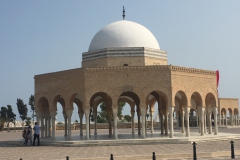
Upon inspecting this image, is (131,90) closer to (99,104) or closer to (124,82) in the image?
(124,82)

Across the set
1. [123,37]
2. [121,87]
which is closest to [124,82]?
[121,87]

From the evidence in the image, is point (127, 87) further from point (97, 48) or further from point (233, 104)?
point (233, 104)

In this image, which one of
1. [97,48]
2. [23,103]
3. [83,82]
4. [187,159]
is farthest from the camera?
[23,103]

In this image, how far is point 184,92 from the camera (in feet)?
58.0

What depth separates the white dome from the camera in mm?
19688

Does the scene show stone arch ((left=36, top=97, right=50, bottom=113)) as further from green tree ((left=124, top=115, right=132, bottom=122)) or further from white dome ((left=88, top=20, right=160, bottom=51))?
green tree ((left=124, top=115, right=132, bottom=122))

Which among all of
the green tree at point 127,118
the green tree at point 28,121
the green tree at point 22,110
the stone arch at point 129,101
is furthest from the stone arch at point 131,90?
the green tree at point 22,110

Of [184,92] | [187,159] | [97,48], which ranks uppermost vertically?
[97,48]

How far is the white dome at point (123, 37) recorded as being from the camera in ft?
64.6

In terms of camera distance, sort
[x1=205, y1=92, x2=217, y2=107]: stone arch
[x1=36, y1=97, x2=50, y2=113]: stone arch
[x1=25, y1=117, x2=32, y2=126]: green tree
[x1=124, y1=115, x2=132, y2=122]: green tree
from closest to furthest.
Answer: [x1=36, y1=97, x2=50, y2=113]: stone arch
[x1=205, y1=92, x2=217, y2=107]: stone arch
[x1=124, y1=115, x2=132, y2=122]: green tree
[x1=25, y1=117, x2=32, y2=126]: green tree

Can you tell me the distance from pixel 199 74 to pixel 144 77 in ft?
12.3

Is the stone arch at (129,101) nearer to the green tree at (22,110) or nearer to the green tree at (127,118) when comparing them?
the green tree at (127,118)

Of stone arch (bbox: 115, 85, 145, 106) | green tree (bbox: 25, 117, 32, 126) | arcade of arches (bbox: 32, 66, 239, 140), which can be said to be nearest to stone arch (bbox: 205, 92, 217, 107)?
arcade of arches (bbox: 32, 66, 239, 140)

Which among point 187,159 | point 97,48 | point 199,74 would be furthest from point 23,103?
point 187,159
